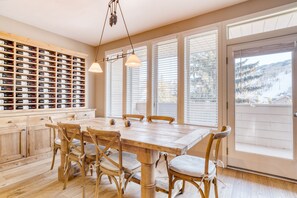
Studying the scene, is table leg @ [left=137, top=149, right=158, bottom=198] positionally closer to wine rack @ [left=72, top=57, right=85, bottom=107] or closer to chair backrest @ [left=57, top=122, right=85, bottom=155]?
chair backrest @ [left=57, top=122, right=85, bottom=155]

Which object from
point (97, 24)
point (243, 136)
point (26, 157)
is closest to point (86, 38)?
point (97, 24)

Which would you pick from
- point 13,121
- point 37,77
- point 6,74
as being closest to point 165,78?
point 37,77

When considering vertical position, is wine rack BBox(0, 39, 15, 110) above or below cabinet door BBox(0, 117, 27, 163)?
above

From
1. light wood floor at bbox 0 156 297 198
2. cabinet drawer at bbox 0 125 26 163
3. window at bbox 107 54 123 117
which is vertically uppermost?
window at bbox 107 54 123 117

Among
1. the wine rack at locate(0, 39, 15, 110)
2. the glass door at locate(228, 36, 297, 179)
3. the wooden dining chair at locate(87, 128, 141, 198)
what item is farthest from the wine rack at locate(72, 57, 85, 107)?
the glass door at locate(228, 36, 297, 179)

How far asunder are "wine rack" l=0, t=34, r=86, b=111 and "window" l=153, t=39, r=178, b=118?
2061 mm

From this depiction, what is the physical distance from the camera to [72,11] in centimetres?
285

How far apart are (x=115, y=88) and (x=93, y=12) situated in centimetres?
198

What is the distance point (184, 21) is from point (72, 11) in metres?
2.14

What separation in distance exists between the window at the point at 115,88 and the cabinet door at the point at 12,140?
2.02m

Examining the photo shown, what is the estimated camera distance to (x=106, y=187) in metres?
2.15

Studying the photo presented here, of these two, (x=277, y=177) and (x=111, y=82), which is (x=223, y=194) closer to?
(x=277, y=177)

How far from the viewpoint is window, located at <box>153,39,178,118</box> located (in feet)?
10.9

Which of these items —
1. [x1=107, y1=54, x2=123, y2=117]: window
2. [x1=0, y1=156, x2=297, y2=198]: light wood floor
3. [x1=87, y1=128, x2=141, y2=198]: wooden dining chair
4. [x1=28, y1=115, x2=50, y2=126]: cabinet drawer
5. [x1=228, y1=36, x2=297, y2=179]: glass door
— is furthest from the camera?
[x1=107, y1=54, x2=123, y2=117]: window
